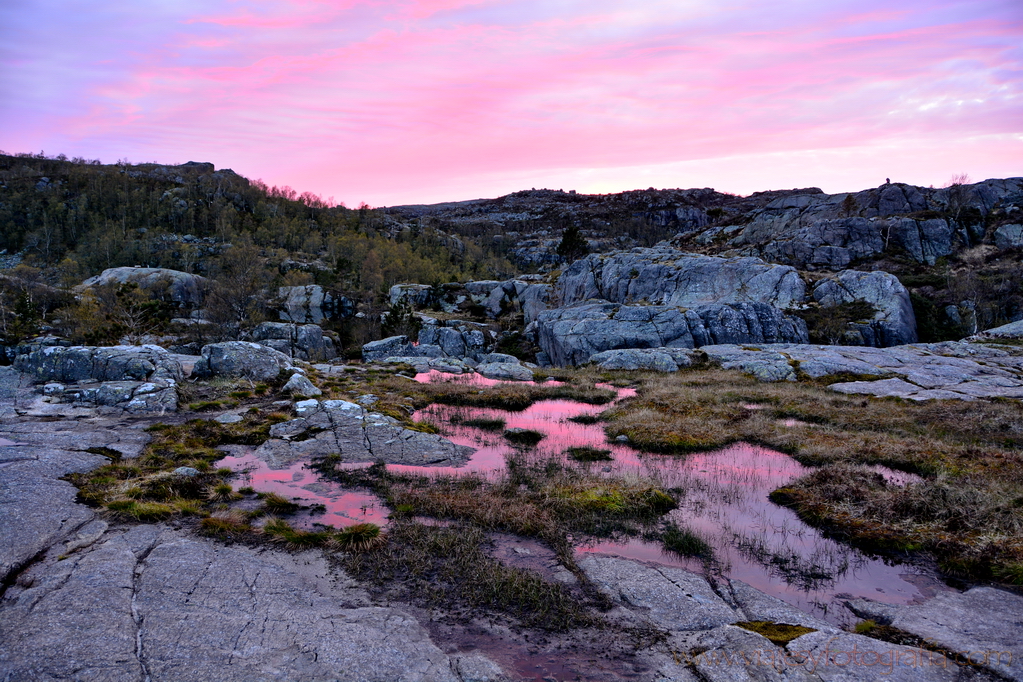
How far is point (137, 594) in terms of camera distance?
10.3m

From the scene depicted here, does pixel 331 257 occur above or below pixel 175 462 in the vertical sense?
above

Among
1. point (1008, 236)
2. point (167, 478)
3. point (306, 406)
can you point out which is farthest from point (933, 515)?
point (1008, 236)

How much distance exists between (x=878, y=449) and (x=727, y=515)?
11.0 metres

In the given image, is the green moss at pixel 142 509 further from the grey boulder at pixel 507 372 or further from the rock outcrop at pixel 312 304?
the rock outcrop at pixel 312 304

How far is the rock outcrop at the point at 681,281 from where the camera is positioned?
7500 cm

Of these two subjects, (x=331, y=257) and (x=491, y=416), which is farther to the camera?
(x=331, y=257)

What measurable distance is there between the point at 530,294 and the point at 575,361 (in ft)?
130

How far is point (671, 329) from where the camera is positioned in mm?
62812

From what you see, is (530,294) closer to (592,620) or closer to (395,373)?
(395,373)

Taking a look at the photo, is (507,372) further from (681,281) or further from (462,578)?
(681,281)

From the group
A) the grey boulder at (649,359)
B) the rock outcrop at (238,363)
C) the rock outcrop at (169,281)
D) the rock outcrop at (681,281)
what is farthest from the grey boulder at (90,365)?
the rock outcrop at (169,281)

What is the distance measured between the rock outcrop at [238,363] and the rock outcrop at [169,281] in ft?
243

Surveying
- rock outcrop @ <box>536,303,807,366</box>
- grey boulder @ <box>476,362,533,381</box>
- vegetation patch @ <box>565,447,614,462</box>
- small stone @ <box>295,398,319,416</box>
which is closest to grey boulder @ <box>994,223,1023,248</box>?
rock outcrop @ <box>536,303,807,366</box>

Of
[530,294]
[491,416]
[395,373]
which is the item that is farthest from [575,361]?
[530,294]
